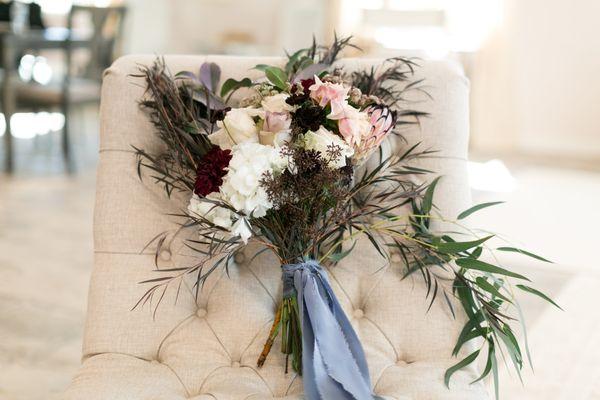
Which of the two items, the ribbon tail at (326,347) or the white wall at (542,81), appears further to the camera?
the white wall at (542,81)

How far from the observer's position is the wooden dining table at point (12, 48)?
14.6 ft

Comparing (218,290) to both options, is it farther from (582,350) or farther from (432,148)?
(582,350)

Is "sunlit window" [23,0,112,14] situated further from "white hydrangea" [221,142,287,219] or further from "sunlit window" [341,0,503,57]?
"white hydrangea" [221,142,287,219]

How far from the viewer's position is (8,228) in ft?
12.1

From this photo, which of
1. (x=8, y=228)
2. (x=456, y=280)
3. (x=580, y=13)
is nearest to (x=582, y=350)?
(x=456, y=280)

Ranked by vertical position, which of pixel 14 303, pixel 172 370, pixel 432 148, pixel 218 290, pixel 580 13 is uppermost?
pixel 580 13

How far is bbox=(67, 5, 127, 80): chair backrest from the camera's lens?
16.3ft

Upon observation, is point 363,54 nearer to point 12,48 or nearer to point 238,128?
point 12,48

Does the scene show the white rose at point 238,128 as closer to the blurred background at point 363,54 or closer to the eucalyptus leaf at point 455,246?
the eucalyptus leaf at point 455,246

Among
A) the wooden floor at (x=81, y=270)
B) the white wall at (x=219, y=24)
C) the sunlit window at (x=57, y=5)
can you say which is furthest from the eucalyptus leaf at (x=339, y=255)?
the sunlit window at (x=57, y=5)

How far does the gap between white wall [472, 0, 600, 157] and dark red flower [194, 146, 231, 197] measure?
5090mm

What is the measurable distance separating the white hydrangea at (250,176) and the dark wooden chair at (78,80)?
366 cm

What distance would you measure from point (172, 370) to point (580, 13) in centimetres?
517

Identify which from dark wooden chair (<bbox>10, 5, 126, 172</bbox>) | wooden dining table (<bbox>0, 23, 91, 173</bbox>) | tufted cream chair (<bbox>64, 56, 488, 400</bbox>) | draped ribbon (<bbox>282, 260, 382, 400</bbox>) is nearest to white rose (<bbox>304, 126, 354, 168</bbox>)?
draped ribbon (<bbox>282, 260, 382, 400</bbox>)
